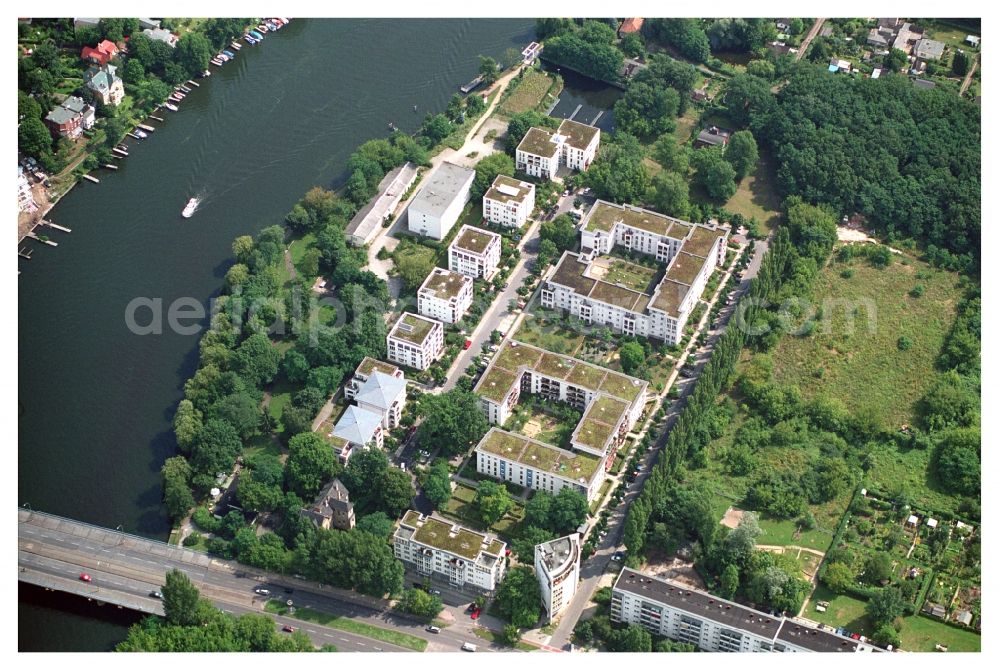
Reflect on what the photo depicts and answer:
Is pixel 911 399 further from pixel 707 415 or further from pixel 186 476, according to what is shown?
pixel 186 476

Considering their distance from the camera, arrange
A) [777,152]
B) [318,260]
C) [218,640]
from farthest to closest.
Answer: [777,152] → [318,260] → [218,640]

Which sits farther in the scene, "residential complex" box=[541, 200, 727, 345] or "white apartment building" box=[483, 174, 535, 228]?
"white apartment building" box=[483, 174, 535, 228]

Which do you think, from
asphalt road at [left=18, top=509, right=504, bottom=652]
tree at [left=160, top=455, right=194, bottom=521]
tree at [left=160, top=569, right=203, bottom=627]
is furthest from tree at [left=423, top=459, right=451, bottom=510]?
tree at [left=160, top=569, right=203, bottom=627]

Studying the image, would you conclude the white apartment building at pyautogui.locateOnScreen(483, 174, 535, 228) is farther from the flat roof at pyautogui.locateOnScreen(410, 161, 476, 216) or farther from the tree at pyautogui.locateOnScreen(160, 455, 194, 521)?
the tree at pyautogui.locateOnScreen(160, 455, 194, 521)

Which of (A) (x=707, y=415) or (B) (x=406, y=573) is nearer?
(B) (x=406, y=573)

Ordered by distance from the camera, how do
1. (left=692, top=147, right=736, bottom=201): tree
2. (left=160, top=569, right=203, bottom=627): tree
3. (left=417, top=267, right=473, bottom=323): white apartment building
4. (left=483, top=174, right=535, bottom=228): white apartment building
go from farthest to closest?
1. (left=692, top=147, right=736, bottom=201): tree
2. (left=483, top=174, right=535, bottom=228): white apartment building
3. (left=417, top=267, right=473, bottom=323): white apartment building
4. (left=160, top=569, right=203, bottom=627): tree

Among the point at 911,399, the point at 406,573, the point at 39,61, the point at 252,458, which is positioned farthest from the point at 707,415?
the point at 39,61
